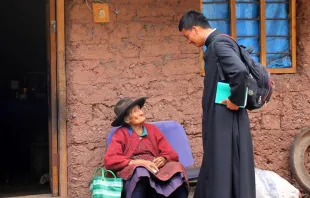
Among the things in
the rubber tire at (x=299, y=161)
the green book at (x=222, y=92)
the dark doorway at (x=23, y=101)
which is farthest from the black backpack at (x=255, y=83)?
the dark doorway at (x=23, y=101)

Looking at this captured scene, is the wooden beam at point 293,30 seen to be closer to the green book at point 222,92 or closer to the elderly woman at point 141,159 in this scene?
the elderly woman at point 141,159

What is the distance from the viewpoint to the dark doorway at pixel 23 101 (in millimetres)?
6500

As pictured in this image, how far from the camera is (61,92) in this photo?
468 cm

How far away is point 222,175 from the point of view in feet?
11.7

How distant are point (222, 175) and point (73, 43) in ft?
6.45

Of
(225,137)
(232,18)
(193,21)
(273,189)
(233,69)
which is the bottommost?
(273,189)

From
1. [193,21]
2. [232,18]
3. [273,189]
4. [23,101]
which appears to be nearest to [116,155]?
[193,21]

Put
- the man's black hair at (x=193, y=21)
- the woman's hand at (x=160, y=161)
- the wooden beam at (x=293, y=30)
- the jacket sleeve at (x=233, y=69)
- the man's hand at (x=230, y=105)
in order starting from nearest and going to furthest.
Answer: the jacket sleeve at (x=233, y=69) < the man's hand at (x=230, y=105) < the man's black hair at (x=193, y=21) < the woman's hand at (x=160, y=161) < the wooden beam at (x=293, y=30)

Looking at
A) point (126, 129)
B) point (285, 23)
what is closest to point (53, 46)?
point (126, 129)

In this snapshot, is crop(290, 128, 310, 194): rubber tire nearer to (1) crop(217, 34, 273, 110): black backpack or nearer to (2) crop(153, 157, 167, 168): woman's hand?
(2) crop(153, 157, 167, 168): woman's hand

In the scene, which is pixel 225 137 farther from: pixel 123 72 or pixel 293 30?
pixel 293 30

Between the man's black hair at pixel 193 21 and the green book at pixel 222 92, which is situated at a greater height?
the man's black hair at pixel 193 21

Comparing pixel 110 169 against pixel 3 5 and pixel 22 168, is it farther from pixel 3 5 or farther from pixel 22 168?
pixel 3 5

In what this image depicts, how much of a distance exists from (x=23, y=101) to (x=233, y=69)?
15.7ft
